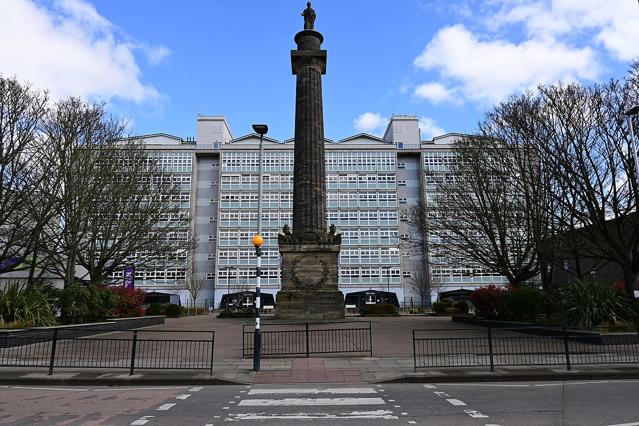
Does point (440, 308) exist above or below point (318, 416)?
above

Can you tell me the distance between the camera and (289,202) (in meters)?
73.9

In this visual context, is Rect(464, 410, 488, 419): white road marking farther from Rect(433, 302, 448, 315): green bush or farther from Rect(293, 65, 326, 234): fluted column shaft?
Rect(433, 302, 448, 315): green bush

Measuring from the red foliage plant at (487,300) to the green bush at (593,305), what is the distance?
8.39 metres

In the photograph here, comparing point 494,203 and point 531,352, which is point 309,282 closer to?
point 494,203

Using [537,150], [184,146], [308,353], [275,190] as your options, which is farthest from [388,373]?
[184,146]

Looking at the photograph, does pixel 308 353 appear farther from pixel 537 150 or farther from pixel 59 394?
pixel 537 150

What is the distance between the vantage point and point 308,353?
14.5 metres

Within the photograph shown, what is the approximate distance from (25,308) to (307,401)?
16.9m

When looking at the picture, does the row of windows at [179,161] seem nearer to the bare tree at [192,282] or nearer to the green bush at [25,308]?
the bare tree at [192,282]

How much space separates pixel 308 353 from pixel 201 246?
6351 cm

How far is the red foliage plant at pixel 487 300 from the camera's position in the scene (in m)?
29.1

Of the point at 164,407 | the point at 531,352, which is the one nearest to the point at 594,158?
the point at 531,352

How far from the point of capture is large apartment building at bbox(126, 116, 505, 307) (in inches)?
2813

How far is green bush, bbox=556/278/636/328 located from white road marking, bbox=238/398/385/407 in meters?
14.1
